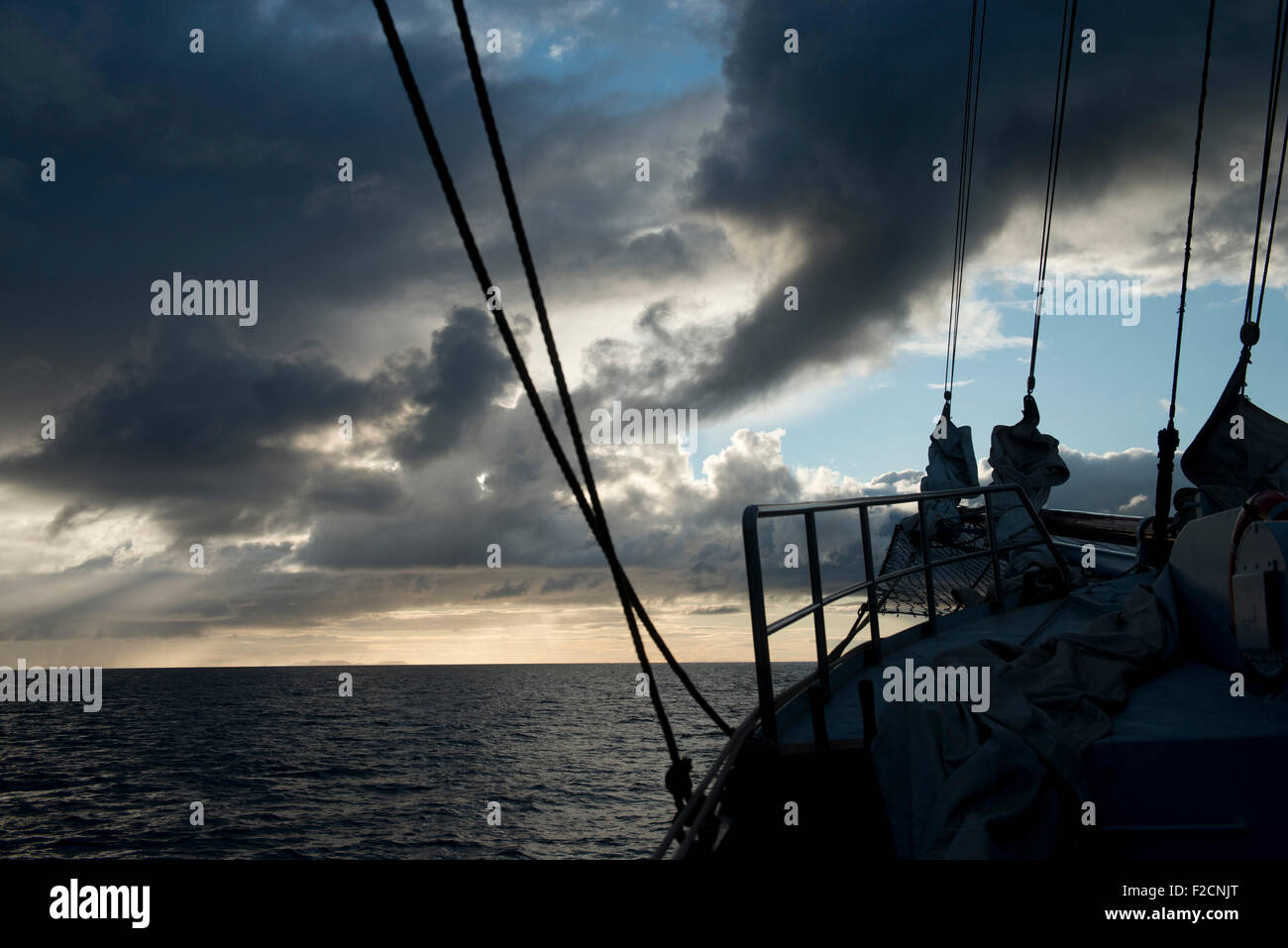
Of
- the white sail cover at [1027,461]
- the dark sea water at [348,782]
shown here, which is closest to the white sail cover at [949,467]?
the white sail cover at [1027,461]

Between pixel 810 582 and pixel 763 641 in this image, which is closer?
pixel 763 641

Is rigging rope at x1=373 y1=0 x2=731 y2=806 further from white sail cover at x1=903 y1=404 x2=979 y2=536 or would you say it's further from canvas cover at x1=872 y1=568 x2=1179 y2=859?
white sail cover at x1=903 y1=404 x2=979 y2=536

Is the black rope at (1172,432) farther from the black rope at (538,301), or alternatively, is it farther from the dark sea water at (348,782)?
the dark sea water at (348,782)

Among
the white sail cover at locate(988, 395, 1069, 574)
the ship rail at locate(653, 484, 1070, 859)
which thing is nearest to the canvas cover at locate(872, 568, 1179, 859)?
the ship rail at locate(653, 484, 1070, 859)

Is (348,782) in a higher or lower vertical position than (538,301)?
lower

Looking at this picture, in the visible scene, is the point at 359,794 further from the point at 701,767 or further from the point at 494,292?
the point at 494,292

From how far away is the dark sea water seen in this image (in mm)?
28797

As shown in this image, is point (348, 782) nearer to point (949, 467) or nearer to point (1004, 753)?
point (949, 467)

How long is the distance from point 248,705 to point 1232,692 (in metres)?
111

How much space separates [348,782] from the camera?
1646 inches

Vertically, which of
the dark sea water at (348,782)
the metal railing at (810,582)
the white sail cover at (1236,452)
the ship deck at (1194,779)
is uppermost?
the white sail cover at (1236,452)

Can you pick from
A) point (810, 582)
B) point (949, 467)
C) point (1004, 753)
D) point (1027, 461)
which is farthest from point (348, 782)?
point (1004, 753)

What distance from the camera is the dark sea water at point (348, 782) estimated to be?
28797mm
